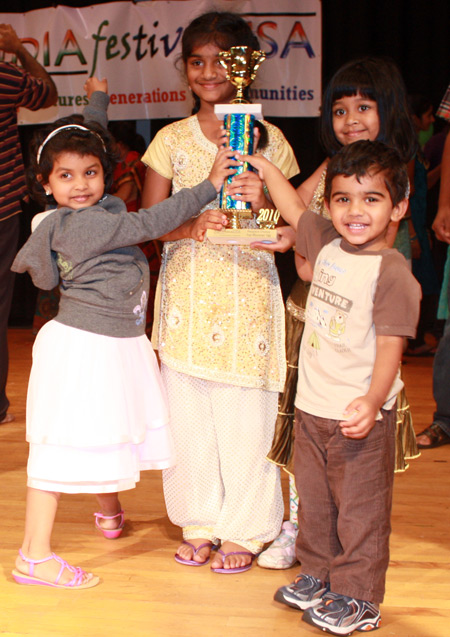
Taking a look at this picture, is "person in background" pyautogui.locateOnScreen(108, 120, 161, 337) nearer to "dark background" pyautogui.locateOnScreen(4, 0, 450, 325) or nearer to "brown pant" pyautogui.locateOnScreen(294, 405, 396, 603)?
"dark background" pyautogui.locateOnScreen(4, 0, 450, 325)

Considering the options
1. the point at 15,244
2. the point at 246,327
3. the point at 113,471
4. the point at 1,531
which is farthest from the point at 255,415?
the point at 15,244

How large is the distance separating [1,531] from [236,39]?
1.60 m

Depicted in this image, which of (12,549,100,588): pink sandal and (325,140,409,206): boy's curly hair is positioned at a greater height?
(325,140,409,206): boy's curly hair

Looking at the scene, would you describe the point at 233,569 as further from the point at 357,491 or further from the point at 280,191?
the point at 280,191

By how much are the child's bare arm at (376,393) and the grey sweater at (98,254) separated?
0.64 metres

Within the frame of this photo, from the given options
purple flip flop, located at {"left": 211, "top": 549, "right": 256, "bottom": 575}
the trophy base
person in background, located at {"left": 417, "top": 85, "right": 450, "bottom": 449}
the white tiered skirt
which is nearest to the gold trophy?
the trophy base

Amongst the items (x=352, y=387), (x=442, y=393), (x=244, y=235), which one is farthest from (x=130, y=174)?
(x=352, y=387)

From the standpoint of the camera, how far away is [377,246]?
190 cm

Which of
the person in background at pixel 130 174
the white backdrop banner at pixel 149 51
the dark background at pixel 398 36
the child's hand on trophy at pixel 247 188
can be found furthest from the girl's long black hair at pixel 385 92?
the dark background at pixel 398 36

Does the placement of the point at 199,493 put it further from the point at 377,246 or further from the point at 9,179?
the point at 9,179

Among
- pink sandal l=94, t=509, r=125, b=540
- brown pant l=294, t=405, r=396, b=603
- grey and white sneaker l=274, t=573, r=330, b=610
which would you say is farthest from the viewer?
pink sandal l=94, t=509, r=125, b=540

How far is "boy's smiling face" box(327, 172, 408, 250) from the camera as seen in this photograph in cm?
184

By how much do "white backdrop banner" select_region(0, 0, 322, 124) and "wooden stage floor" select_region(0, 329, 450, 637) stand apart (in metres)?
3.19

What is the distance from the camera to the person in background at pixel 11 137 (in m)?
3.40
